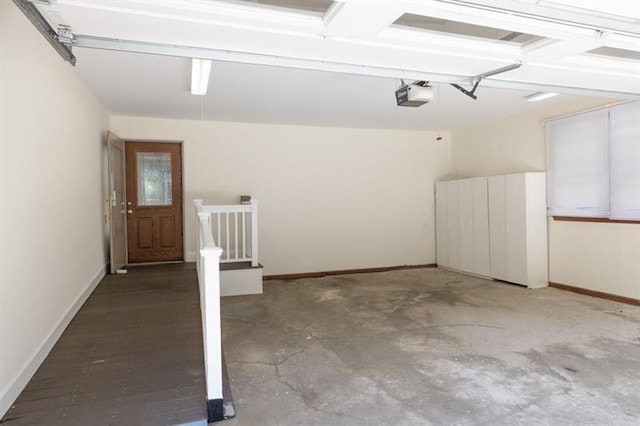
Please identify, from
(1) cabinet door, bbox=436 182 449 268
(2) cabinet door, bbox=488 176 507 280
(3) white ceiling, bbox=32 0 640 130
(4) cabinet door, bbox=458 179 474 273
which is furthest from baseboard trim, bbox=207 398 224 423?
(1) cabinet door, bbox=436 182 449 268

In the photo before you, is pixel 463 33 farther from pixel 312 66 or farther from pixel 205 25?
pixel 205 25

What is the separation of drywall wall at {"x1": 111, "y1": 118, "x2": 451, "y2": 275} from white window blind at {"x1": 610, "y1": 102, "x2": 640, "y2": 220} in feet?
10.7

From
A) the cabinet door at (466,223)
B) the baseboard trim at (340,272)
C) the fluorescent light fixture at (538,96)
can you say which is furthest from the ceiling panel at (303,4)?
the cabinet door at (466,223)

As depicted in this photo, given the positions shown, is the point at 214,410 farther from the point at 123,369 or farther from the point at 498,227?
the point at 498,227

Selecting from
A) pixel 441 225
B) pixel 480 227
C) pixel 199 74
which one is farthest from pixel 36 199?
pixel 441 225

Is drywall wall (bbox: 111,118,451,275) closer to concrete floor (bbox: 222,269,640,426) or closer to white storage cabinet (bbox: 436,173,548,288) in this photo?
white storage cabinet (bbox: 436,173,548,288)

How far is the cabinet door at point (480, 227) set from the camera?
6539 mm

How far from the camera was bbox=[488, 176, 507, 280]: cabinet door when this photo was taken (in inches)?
244

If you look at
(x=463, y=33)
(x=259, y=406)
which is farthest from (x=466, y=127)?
(x=259, y=406)

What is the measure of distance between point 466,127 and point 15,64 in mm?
6965

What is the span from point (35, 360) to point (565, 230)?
21.3 feet

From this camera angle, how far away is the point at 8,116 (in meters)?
2.45

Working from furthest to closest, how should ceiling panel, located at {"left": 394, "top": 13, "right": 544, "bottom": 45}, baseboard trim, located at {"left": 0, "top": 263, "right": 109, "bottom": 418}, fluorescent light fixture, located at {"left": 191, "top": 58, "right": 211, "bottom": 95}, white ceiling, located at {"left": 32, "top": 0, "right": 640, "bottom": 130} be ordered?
fluorescent light fixture, located at {"left": 191, "top": 58, "right": 211, "bottom": 95}
ceiling panel, located at {"left": 394, "top": 13, "right": 544, "bottom": 45}
baseboard trim, located at {"left": 0, "top": 263, "right": 109, "bottom": 418}
white ceiling, located at {"left": 32, "top": 0, "right": 640, "bottom": 130}

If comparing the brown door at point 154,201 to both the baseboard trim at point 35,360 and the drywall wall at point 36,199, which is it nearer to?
the drywall wall at point 36,199
